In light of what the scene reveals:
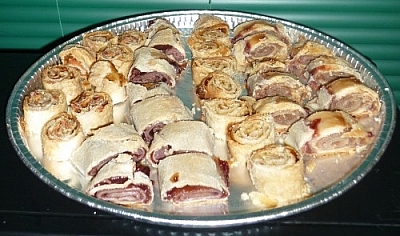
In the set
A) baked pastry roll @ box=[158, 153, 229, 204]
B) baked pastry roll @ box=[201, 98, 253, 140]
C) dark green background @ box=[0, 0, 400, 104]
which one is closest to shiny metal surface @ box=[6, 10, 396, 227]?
baked pastry roll @ box=[158, 153, 229, 204]

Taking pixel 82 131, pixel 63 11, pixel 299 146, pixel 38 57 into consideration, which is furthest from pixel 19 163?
pixel 63 11

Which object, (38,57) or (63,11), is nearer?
(38,57)

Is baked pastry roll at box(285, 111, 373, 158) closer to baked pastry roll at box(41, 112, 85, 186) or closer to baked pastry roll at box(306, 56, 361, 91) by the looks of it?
baked pastry roll at box(306, 56, 361, 91)

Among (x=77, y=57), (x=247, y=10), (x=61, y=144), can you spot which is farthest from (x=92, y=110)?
(x=247, y=10)

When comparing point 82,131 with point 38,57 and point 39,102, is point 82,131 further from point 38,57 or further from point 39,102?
point 38,57

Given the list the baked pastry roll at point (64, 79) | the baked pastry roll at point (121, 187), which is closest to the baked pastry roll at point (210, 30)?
the baked pastry roll at point (64, 79)

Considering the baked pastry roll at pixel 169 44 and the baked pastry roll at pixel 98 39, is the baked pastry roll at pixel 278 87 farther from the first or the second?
the baked pastry roll at pixel 98 39
